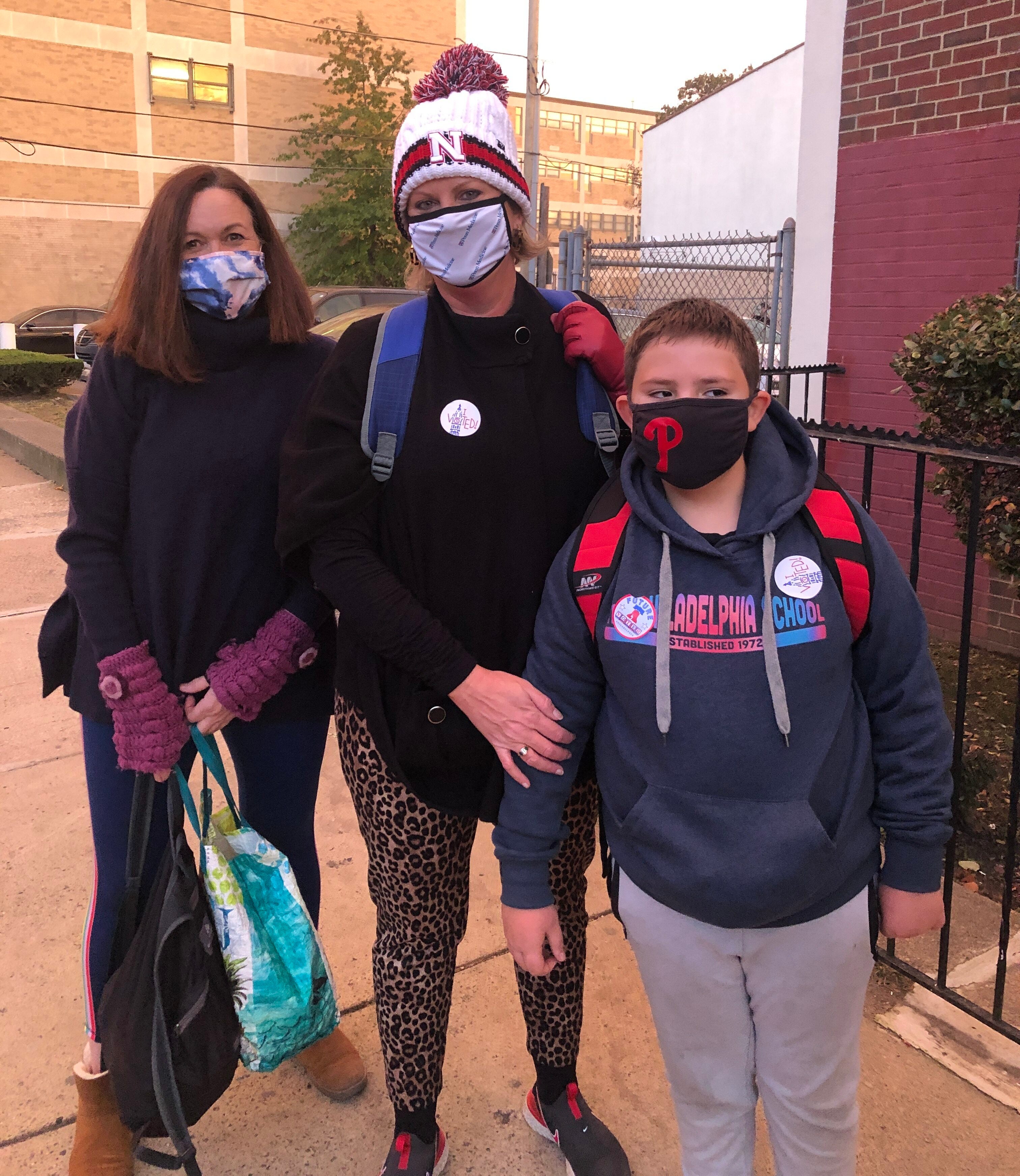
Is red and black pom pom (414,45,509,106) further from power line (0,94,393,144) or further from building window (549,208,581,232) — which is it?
building window (549,208,581,232)

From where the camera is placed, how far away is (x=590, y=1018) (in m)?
2.65

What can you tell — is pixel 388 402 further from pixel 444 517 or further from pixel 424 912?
pixel 424 912

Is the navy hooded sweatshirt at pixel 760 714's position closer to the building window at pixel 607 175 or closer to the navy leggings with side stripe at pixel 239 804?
the navy leggings with side stripe at pixel 239 804

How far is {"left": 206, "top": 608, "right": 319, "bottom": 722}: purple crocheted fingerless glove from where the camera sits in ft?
6.83

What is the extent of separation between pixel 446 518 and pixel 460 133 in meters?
0.71

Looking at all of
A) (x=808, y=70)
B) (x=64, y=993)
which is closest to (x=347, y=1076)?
(x=64, y=993)

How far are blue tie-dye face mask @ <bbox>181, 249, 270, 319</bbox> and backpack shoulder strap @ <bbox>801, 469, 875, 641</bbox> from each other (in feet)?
4.06

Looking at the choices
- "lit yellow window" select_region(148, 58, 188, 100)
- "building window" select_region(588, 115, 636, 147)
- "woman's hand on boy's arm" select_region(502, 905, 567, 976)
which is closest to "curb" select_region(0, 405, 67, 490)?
"woman's hand on boy's arm" select_region(502, 905, 567, 976)

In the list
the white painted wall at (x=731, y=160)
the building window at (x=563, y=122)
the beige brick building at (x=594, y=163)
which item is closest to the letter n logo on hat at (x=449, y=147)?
the white painted wall at (x=731, y=160)

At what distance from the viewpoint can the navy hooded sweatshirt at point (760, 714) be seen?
1530mm

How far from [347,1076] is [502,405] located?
5.37 feet

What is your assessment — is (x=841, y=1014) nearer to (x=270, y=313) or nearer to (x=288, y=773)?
(x=288, y=773)

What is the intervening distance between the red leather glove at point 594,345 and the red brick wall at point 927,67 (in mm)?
4127

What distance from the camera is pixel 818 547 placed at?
1.57 metres
